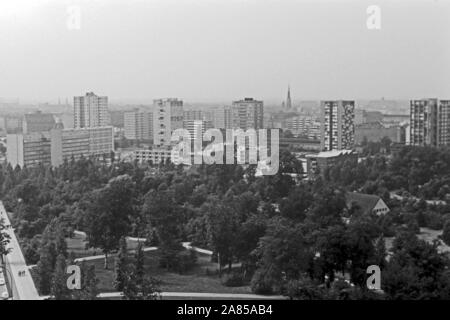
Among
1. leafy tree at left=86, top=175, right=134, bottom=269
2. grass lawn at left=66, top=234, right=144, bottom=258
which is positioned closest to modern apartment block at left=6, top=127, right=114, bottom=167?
leafy tree at left=86, top=175, right=134, bottom=269

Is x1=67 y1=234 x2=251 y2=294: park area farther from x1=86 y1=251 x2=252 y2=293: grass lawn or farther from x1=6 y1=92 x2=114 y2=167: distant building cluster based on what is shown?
x1=6 y1=92 x2=114 y2=167: distant building cluster

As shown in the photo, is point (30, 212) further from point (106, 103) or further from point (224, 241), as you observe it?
point (224, 241)

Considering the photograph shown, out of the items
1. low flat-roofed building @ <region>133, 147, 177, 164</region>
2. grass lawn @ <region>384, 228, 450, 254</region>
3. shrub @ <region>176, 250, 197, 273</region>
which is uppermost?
low flat-roofed building @ <region>133, 147, 177, 164</region>

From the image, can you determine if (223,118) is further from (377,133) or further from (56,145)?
(56,145)

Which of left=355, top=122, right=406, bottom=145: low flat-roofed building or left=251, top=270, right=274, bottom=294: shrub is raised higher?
left=355, top=122, right=406, bottom=145: low flat-roofed building

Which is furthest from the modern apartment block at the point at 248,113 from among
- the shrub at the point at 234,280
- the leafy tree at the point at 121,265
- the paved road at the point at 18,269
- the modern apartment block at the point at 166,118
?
the paved road at the point at 18,269

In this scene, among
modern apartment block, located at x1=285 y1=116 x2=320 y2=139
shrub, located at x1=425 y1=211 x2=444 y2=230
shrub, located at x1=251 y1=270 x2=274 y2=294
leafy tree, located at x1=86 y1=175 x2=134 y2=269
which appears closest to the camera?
shrub, located at x1=251 y1=270 x2=274 y2=294

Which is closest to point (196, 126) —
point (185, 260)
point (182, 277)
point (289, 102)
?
point (289, 102)

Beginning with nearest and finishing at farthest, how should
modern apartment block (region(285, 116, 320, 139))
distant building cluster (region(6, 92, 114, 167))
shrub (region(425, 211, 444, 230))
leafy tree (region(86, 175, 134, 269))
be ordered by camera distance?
shrub (region(425, 211, 444, 230)) → leafy tree (region(86, 175, 134, 269)) → modern apartment block (region(285, 116, 320, 139)) → distant building cluster (region(6, 92, 114, 167))
